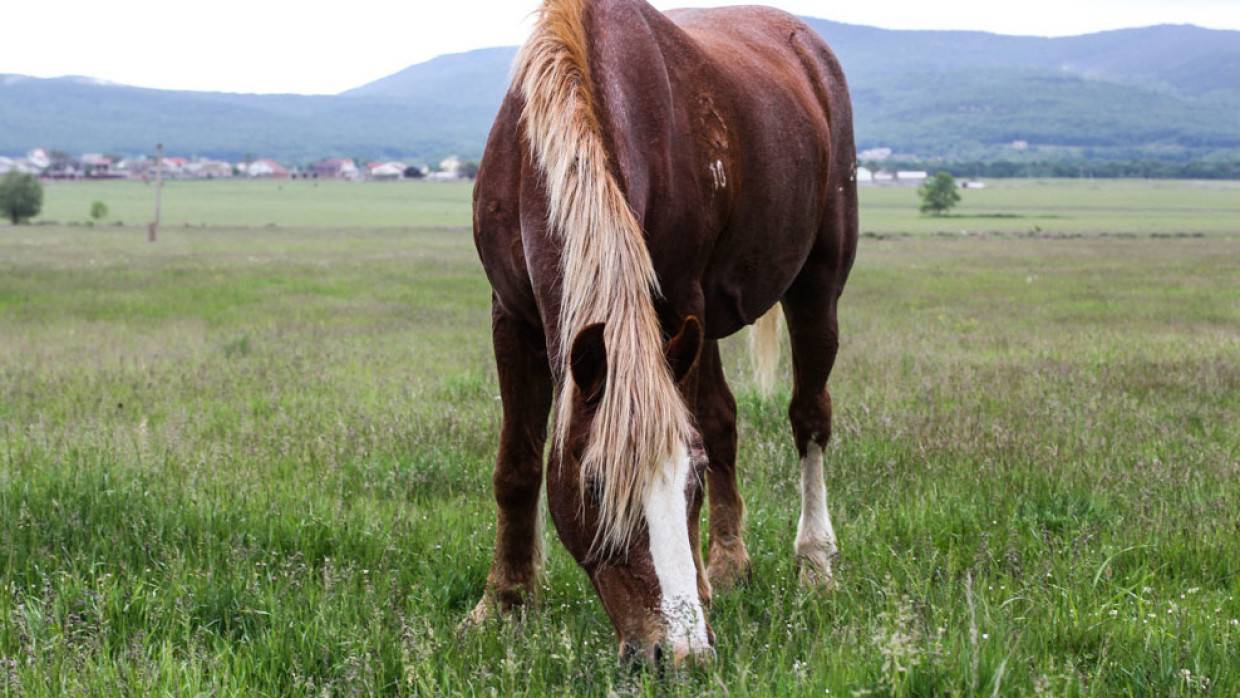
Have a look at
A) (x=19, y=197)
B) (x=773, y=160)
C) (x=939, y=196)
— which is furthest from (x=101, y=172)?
(x=773, y=160)

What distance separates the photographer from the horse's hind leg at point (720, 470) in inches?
208

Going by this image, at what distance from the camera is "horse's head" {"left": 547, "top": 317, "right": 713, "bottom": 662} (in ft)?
10.3

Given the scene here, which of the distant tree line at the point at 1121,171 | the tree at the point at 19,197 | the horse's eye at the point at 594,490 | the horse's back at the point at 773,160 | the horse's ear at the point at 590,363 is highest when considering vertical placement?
the distant tree line at the point at 1121,171

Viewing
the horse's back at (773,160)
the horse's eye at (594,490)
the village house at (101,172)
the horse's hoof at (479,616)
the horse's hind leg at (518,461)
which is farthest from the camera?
the village house at (101,172)

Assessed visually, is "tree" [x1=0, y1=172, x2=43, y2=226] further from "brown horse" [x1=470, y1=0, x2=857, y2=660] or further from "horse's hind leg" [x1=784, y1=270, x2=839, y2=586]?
"horse's hind leg" [x1=784, y1=270, x2=839, y2=586]

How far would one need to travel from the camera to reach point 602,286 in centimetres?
334

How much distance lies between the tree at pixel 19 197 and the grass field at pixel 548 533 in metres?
58.8

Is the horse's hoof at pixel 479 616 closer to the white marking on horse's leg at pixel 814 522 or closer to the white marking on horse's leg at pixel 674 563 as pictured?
the white marking on horse's leg at pixel 674 563

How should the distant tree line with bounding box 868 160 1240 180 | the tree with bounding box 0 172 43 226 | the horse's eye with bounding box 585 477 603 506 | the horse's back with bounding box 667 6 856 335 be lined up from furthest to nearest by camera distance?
the distant tree line with bounding box 868 160 1240 180, the tree with bounding box 0 172 43 226, the horse's back with bounding box 667 6 856 335, the horse's eye with bounding box 585 477 603 506

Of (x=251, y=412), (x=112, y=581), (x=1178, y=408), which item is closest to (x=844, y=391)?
(x=1178, y=408)

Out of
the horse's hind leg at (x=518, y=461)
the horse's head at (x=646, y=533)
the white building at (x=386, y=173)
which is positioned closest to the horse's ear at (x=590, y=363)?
the horse's head at (x=646, y=533)

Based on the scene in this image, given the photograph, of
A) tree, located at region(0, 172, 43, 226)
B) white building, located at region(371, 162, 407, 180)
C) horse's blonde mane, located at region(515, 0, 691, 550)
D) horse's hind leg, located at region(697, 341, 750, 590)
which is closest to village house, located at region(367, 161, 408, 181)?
white building, located at region(371, 162, 407, 180)

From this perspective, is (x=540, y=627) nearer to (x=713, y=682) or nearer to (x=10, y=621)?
(x=713, y=682)

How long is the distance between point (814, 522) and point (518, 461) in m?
1.67
